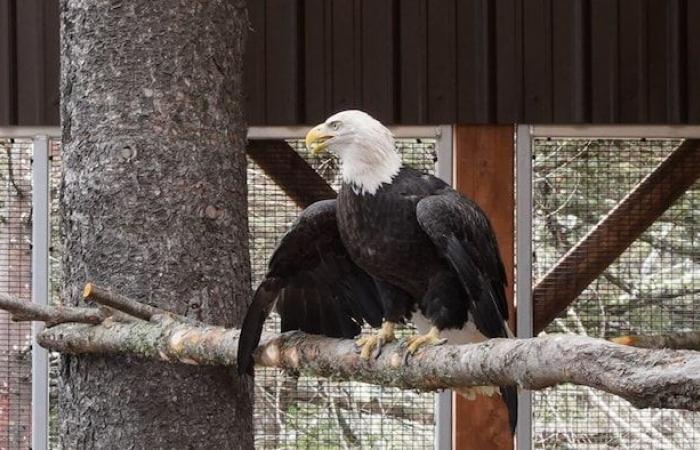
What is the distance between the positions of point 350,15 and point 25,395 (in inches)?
77.9

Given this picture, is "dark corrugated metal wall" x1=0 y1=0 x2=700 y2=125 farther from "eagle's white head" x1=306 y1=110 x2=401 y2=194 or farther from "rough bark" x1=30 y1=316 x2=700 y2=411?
"rough bark" x1=30 y1=316 x2=700 y2=411

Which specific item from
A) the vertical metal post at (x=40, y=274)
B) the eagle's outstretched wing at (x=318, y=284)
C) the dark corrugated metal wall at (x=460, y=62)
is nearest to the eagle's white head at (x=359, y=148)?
the eagle's outstretched wing at (x=318, y=284)

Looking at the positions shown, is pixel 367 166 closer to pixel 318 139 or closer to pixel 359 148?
pixel 359 148

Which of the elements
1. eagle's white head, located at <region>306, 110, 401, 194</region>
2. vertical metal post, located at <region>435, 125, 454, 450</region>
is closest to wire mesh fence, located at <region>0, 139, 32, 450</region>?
vertical metal post, located at <region>435, 125, 454, 450</region>

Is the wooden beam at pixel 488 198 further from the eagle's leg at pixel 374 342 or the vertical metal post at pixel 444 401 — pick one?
the eagle's leg at pixel 374 342

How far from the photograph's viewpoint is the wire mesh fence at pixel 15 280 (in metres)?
4.58

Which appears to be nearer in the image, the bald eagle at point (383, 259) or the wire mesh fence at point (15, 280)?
the bald eagle at point (383, 259)

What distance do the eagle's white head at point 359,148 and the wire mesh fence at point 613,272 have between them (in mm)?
1639

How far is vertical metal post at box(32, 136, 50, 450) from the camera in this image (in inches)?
177

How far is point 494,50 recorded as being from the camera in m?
4.63

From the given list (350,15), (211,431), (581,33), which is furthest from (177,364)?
(581,33)

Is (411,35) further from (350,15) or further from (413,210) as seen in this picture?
(413,210)

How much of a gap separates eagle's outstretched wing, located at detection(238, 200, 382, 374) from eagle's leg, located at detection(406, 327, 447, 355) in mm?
320

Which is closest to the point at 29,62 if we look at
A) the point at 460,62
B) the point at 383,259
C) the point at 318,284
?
the point at 460,62
